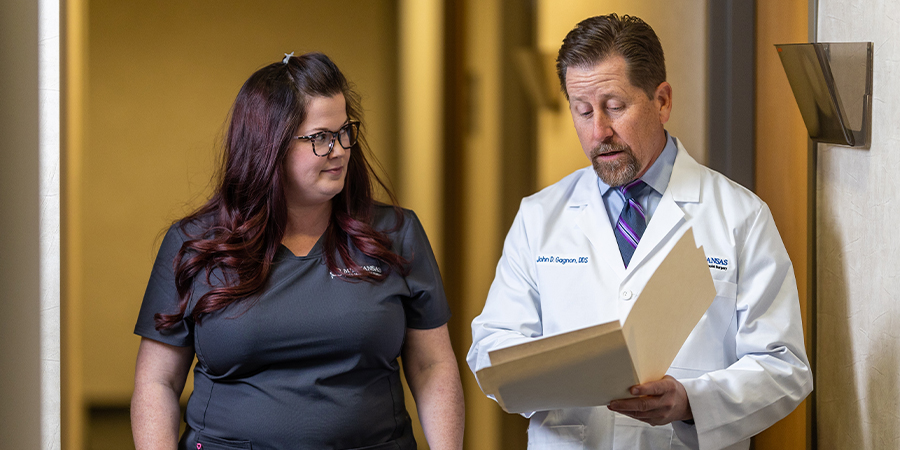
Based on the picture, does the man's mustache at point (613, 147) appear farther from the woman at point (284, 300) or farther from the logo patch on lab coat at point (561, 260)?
the woman at point (284, 300)

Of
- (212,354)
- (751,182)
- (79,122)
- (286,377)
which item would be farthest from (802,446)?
(79,122)

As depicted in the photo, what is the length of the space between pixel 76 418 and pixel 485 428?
1.05 metres

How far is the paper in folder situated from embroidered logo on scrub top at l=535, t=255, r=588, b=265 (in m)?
0.29

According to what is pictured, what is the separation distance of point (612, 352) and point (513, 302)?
445 millimetres

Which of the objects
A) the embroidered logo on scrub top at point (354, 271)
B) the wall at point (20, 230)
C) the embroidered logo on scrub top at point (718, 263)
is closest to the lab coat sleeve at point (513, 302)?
the embroidered logo on scrub top at point (354, 271)

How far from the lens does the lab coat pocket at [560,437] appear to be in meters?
1.32

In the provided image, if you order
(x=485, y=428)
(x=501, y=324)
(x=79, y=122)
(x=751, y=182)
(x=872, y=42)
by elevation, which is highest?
(x=872, y=42)

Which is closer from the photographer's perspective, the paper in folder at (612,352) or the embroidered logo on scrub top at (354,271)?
the paper in folder at (612,352)

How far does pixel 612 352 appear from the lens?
0.94 meters

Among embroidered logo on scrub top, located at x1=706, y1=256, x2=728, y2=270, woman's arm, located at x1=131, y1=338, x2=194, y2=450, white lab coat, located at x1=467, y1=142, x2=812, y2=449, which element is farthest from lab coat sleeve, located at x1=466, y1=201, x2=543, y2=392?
woman's arm, located at x1=131, y1=338, x2=194, y2=450

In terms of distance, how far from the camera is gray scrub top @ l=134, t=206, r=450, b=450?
1306 mm

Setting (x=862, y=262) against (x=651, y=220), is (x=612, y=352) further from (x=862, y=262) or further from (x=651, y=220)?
(x=862, y=262)

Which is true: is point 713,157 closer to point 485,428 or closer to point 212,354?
point 485,428

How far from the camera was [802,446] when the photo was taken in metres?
→ 1.73
